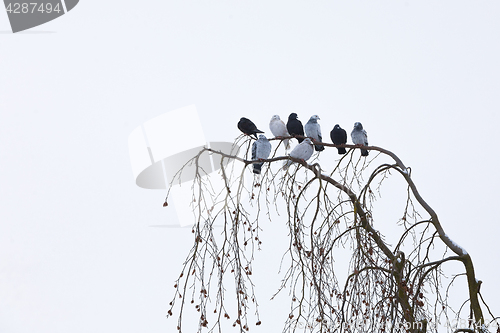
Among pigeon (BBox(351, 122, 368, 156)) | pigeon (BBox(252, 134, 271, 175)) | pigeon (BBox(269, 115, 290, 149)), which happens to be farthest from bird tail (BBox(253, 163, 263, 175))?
pigeon (BBox(351, 122, 368, 156))

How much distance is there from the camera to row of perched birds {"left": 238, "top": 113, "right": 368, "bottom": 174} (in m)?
2.73

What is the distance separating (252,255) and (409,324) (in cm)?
74

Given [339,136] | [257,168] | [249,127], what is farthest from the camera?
[339,136]

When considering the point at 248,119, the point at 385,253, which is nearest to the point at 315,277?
the point at 385,253

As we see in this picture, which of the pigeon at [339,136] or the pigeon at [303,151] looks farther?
the pigeon at [339,136]

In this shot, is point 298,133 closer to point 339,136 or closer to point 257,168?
point 339,136

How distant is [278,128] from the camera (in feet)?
10.2

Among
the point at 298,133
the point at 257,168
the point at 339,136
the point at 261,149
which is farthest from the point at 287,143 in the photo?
the point at 257,168

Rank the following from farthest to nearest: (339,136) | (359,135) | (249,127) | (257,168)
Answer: (359,135), (339,136), (249,127), (257,168)

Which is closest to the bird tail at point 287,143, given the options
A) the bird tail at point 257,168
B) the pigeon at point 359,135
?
the pigeon at point 359,135

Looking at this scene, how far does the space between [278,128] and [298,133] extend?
0.13 metres

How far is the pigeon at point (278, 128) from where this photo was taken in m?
3.10

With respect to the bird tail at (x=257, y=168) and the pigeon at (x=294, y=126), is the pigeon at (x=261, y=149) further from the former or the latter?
the pigeon at (x=294, y=126)

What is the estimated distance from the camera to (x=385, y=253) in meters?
2.47
